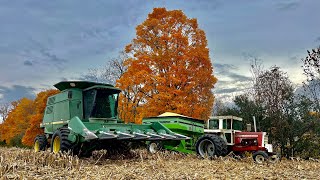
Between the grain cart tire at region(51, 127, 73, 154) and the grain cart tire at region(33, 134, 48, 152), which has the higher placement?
the grain cart tire at region(51, 127, 73, 154)

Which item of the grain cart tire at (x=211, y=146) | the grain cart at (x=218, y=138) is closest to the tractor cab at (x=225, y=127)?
the grain cart at (x=218, y=138)

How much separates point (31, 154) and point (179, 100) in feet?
35.3

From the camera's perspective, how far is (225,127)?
13328mm

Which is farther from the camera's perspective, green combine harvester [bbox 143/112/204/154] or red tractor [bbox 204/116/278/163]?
green combine harvester [bbox 143/112/204/154]

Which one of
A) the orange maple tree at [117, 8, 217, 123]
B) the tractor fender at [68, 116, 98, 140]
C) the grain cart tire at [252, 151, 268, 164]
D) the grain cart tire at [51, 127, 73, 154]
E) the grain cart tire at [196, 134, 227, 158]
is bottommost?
the grain cart tire at [252, 151, 268, 164]

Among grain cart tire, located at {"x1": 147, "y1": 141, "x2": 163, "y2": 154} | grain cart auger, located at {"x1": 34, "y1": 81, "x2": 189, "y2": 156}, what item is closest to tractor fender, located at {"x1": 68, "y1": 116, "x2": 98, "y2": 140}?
grain cart auger, located at {"x1": 34, "y1": 81, "x2": 189, "y2": 156}

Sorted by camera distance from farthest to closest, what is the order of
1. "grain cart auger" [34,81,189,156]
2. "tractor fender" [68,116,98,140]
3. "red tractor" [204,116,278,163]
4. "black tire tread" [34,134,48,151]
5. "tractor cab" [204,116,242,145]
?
"tractor cab" [204,116,242,145] → "black tire tread" [34,134,48,151] → "red tractor" [204,116,278,163] → "grain cart auger" [34,81,189,156] → "tractor fender" [68,116,98,140]

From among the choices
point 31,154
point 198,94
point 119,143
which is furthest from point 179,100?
point 31,154

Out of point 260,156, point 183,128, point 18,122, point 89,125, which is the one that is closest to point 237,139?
point 260,156

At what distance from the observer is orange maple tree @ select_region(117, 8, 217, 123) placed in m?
17.8

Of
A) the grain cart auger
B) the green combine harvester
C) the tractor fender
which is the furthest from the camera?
the green combine harvester

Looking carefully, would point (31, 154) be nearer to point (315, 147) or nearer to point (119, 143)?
point (119, 143)

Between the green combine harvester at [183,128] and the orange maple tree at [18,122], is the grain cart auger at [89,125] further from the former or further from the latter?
the orange maple tree at [18,122]

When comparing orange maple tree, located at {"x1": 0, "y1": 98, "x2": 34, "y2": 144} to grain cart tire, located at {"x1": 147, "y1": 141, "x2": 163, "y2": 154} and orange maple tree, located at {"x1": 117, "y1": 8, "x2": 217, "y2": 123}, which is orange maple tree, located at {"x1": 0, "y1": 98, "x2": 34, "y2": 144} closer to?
orange maple tree, located at {"x1": 117, "y1": 8, "x2": 217, "y2": 123}
